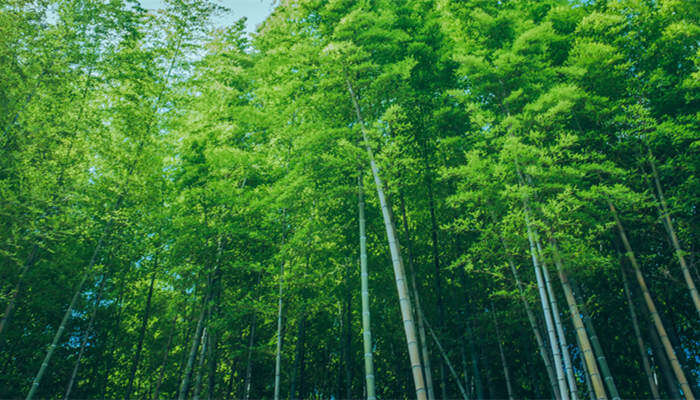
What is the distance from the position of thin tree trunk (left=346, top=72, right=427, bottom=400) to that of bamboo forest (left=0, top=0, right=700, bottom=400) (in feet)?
0.09

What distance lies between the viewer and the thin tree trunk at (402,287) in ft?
11.9

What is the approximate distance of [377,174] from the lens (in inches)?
183

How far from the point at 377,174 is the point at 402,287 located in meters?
1.45

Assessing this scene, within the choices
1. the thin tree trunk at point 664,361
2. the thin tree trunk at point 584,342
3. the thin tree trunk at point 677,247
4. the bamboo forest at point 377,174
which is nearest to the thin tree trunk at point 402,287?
the bamboo forest at point 377,174

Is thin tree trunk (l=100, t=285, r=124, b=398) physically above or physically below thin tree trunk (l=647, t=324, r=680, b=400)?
above

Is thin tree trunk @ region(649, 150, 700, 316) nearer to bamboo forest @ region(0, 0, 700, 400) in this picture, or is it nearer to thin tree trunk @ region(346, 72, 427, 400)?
bamboo forest @ region(0, 0, 700, 400)

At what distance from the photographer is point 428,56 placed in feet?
20.9

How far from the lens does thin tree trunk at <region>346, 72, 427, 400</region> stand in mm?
3613

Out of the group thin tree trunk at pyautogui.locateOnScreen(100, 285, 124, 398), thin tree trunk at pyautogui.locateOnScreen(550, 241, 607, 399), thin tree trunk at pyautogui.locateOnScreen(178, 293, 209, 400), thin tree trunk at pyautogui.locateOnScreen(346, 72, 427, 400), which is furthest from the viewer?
thin tree trunk at pyautogui.locateOnScreen(100, 285, 124, 398)

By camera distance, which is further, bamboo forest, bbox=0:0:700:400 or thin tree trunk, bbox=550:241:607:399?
bamboo forest, bbox=0:0:700:400

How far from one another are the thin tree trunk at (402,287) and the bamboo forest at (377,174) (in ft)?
0.09

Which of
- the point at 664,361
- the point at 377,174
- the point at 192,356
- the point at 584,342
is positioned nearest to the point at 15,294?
the point at 192,356

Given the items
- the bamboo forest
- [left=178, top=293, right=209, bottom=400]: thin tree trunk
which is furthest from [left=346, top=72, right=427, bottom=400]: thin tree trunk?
[left=178, top=293, right=209, bottom=400]: thin tree trunk

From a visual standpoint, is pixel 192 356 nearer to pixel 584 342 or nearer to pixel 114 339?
pixel 114 339
